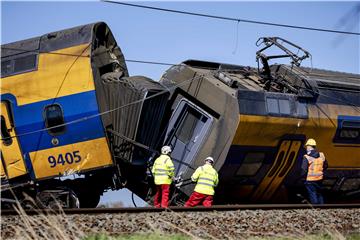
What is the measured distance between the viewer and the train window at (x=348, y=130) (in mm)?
16906

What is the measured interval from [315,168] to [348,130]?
229cm

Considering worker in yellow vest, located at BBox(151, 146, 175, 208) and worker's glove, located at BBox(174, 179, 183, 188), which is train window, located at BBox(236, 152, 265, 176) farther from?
worker in yellow vest, located at BBox(151, 146, 175, 208)

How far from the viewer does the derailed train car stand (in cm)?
1383

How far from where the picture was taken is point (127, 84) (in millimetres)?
14234

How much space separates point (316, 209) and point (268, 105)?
2.85m

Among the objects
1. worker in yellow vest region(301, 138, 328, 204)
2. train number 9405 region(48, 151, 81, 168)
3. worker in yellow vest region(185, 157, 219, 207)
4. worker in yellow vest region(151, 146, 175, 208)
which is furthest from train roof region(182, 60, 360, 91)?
train number 9405 region(48, 151, 81, 168)

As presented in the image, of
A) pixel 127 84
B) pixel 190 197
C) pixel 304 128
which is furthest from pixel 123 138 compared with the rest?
pixel 304 128

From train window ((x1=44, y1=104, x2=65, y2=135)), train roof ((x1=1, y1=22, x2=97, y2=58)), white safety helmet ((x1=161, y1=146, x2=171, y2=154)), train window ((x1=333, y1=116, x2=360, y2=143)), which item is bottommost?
train window ((x1=333, y1=116, x2=360, y2=143))

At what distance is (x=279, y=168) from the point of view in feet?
53.0

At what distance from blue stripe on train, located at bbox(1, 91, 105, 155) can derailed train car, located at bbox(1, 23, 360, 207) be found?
2cm

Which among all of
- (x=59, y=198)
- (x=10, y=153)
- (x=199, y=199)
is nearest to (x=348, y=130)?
(x=199, y=199)

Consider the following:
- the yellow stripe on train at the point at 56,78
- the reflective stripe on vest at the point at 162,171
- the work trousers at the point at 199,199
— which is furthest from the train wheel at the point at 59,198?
the work trousers at the point at 199,199

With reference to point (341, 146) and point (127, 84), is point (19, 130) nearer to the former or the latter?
point (127, 84)

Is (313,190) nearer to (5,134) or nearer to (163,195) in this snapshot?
(163,195)
